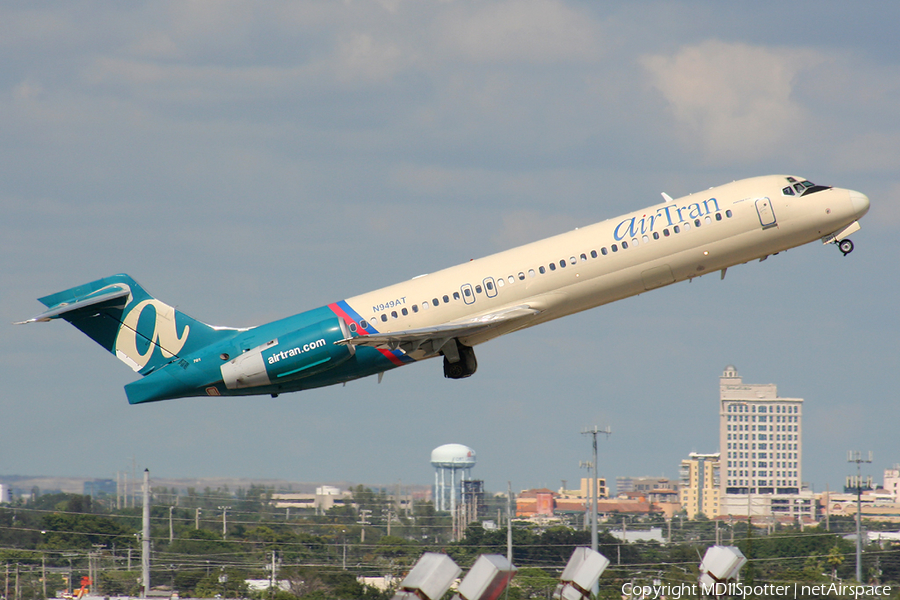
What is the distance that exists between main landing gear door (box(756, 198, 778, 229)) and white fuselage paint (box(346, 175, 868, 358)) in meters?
0.04

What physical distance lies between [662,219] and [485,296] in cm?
730

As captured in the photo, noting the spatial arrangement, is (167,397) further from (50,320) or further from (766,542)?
(766,542)

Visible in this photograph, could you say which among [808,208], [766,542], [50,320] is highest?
[808,208]

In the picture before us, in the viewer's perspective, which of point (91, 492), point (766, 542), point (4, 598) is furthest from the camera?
point (91, 492)

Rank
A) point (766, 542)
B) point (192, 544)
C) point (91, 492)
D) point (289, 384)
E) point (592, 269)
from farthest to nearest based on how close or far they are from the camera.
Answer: point (91, 492) < point (766, 542) < point (192, 544) < point (289, 384) < point (592, 269)


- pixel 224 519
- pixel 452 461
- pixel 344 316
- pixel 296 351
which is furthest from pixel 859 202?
pixel 452 461

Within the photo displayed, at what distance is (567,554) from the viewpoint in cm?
9462

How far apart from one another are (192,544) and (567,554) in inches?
1186

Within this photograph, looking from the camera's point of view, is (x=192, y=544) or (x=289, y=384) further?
(x=192, y=544)

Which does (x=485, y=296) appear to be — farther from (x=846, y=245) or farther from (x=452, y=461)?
(x=452, y=461)

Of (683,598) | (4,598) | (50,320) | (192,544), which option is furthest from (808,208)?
(192,544)

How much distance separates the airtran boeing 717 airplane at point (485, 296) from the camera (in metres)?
43.6

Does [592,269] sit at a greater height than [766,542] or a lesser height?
greater

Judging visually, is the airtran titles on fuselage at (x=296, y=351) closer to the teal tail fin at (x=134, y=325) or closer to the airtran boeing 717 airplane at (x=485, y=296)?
the airtran boeing 717 airplane at (x=485, y=296)
